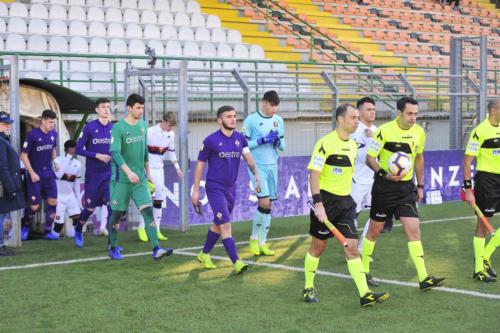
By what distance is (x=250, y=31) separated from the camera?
922 inches

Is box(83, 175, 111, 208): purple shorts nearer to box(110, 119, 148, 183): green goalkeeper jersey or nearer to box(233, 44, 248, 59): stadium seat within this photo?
box(110, 119, 148, 183): green goalkeeper jersey

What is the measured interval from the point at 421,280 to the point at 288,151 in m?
7.50

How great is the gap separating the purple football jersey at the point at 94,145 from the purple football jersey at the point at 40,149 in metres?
0.68

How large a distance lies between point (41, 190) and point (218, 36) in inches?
431

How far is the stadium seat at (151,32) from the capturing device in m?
19.9

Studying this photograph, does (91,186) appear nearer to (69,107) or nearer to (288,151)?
(69,107)

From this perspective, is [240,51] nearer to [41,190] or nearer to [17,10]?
[17,10]

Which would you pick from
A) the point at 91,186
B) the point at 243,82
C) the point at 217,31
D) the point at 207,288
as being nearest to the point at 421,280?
the point at 207,288

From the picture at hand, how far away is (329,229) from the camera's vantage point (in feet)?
22.9

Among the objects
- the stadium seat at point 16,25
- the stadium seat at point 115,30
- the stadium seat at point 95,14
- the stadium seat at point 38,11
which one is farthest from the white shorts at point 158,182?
the stadium seat at point 95,14

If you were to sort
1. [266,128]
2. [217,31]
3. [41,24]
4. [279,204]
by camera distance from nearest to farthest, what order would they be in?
[266,128]
[279,204]
[41,24]
[217,31]

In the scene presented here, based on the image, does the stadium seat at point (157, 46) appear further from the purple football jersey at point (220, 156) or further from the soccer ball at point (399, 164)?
the soccer ball at point (399, 164)

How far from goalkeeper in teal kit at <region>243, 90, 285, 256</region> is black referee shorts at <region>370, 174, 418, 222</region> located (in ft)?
7.32

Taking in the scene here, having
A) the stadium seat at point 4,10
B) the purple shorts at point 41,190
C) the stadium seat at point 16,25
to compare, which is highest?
the stadium seat at point 4,10
